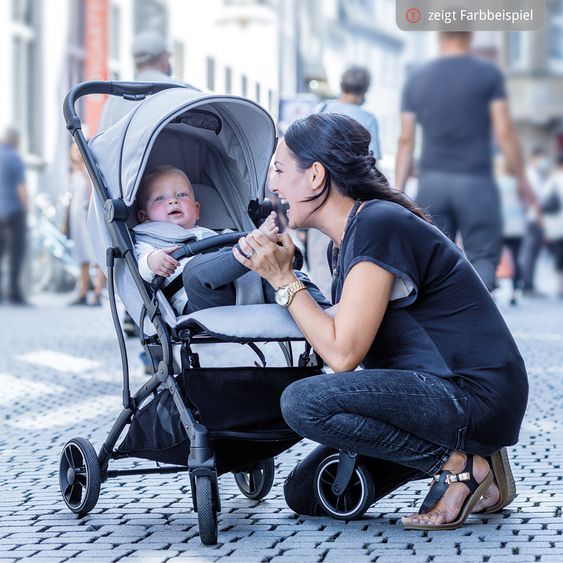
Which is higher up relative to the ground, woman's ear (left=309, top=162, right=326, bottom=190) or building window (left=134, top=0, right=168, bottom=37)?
building window (left=134, top=0, right=168, bottom=37)

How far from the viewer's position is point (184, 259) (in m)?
5.08

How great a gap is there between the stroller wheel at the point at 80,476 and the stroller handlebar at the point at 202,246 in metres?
0.59

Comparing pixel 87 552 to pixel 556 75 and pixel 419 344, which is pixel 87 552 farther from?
pixel 556 75

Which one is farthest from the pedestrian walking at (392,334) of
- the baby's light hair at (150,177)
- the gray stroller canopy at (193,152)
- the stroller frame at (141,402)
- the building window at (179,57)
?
the building window at (179,57)

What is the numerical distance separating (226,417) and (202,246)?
0.54m

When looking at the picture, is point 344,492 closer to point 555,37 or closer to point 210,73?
point 210,73

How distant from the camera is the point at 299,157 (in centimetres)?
484

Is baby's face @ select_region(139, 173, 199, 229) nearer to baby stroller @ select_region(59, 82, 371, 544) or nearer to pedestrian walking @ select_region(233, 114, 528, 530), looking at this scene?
baby stroller @ select_region(59, 82, 371, 544)

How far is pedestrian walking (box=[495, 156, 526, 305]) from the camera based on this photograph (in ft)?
55.7

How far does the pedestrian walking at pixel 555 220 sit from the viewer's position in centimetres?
1852

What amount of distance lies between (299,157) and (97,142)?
34.6 inches

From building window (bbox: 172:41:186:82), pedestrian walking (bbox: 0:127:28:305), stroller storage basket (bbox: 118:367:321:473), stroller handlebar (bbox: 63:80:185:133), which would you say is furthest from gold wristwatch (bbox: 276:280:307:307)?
building window (bbox: 172:41:186:82)

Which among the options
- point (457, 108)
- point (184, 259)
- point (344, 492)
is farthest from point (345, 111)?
point (344, 492)

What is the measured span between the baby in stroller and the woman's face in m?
0.07
